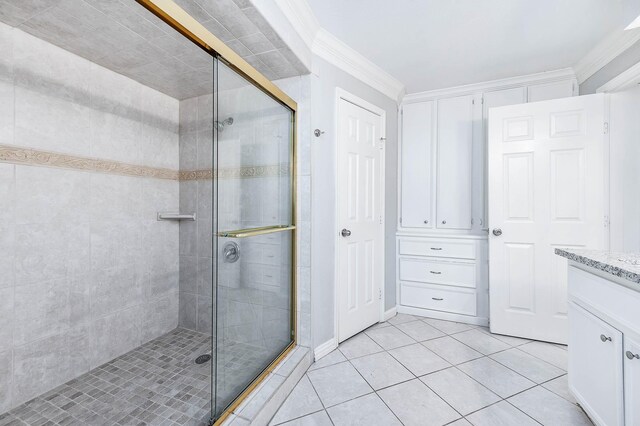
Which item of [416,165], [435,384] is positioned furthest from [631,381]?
[416,165]

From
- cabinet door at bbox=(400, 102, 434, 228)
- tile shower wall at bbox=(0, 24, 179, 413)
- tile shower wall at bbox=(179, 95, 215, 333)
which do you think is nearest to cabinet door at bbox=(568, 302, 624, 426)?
cabinet door at bbox=(400, 102, 434, 228)

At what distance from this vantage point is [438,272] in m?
2.87

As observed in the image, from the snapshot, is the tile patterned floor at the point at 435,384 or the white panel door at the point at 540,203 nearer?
the tile patterned floor at the point at 435,384

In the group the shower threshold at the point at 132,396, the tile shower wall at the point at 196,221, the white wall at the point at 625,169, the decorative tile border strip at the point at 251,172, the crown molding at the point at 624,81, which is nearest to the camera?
the decorative tile border strip at the point at 251,172

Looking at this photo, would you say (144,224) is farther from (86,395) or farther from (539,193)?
(539,193)

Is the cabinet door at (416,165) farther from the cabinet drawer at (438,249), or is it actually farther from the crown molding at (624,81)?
the crown molding at (624,81)

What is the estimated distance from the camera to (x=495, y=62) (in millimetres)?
2438

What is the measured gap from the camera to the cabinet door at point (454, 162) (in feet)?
9.32

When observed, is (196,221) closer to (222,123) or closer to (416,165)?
(222,123)

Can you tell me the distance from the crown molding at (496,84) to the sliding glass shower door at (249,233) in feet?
5.59

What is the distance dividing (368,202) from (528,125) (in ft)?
4.93

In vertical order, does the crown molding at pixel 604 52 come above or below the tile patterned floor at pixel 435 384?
above

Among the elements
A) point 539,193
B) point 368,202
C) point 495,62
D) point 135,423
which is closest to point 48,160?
point 135,423

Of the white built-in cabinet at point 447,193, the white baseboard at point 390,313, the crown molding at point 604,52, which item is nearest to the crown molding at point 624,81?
the crown molding at point 604,52
